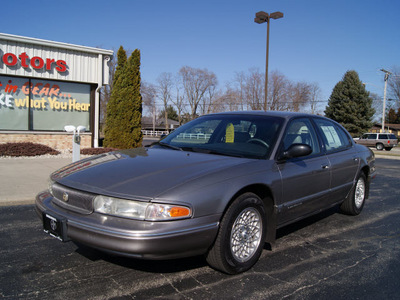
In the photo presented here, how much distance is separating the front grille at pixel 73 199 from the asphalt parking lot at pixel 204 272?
647mm

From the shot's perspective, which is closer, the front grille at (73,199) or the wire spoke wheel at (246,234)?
the front grille at (73,199)

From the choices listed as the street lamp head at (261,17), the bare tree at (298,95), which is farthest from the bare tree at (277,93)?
the street lamp head at (261,17)

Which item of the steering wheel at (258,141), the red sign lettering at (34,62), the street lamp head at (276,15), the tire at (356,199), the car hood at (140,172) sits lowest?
the tire at (356,199)

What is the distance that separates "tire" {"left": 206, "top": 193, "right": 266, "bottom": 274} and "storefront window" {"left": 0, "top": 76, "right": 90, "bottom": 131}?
13.9m

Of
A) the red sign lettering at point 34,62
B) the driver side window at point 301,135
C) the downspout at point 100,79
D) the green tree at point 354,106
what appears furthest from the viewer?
the green tree at point 354,106

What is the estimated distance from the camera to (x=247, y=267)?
10.6 ft

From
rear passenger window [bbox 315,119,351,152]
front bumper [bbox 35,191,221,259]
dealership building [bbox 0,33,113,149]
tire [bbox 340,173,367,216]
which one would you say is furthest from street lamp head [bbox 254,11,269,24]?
front bumper [bbox 35,191,221,259]

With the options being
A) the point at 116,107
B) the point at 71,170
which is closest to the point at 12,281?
the point at 71,170

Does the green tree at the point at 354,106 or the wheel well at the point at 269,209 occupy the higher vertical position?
the green tree at the point at 354,106

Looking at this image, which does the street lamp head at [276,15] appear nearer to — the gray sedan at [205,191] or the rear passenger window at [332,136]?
the rear passenger window at [332,136]

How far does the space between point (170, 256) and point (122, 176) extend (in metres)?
0.82

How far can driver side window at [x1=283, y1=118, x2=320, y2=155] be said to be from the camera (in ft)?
13.1

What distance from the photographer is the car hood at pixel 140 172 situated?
9.02 ft

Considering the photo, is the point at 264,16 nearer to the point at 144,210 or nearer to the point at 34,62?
the point at 34,62
